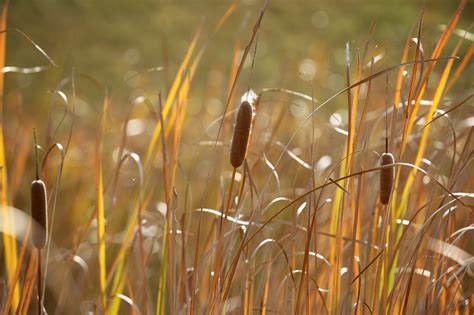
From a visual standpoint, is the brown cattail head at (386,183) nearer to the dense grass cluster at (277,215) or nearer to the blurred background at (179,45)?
the dense grass cluster at (277,215)

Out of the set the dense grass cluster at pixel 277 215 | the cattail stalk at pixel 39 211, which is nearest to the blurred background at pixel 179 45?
the dense grass cluster at pixel 277 215

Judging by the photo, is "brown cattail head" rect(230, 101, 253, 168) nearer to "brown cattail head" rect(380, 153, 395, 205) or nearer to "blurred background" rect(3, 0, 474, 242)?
"brown cattail head" rect(380, 153, 395, 205)

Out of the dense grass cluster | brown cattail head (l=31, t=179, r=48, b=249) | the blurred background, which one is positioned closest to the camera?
brown cattail head (l=31, t=179, r=48, b=249)

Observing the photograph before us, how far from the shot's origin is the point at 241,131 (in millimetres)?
1111

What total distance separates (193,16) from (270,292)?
17.2 ft

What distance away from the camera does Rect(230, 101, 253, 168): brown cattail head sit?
3.63 ft

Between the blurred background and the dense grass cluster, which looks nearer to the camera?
the dense grass cluster

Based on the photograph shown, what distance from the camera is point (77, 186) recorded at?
127 inches

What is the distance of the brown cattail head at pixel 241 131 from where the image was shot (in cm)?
111

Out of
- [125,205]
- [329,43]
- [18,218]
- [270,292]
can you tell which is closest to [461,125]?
[270,292]

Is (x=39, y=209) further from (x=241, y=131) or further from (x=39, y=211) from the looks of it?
(x=241, y=131)

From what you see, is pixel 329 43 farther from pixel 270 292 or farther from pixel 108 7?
pixel 270 292

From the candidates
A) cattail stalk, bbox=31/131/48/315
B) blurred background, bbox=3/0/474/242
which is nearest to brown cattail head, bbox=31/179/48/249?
cattail stalk, bbox=31/131/48/315

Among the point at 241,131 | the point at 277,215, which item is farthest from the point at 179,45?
the point at 241,131
